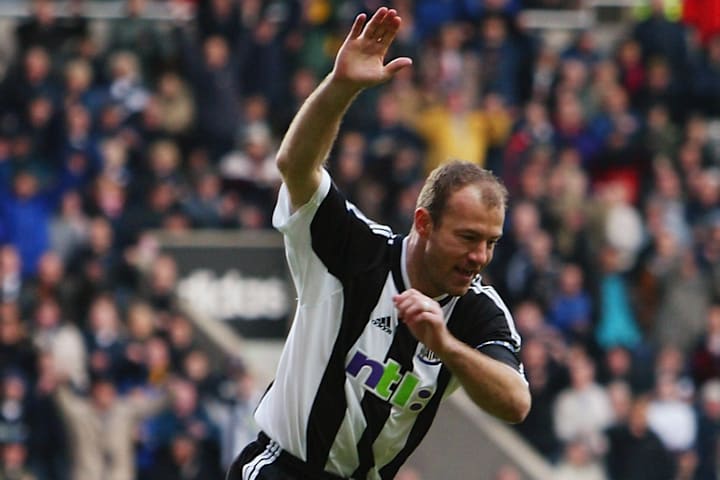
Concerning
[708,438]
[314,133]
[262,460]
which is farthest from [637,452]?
[314,133]

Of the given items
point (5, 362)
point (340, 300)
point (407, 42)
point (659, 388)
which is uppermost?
point (340, 300)

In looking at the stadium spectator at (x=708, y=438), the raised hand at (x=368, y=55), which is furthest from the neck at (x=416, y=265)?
the stadium spectator at (x=708, y=438)

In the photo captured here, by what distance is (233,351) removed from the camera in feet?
55.2

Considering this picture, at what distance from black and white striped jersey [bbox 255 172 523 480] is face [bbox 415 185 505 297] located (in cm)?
27

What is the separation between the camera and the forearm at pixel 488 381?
20.0 ft

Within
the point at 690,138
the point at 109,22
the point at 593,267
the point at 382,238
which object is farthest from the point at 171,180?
the point at 382,238

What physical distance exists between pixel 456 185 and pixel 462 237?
0.20 meters

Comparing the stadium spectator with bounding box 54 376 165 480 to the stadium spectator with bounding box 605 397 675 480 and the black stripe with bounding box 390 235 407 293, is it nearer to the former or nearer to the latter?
the stadium spectator with bounding box 605 397 675 480

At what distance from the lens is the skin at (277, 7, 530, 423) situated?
6211 millimetres

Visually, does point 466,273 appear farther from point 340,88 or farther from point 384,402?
point 340,88

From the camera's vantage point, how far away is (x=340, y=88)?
6.27m

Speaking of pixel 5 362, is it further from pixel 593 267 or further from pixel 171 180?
pixel 593 267

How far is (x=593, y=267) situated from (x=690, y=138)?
2.63 m

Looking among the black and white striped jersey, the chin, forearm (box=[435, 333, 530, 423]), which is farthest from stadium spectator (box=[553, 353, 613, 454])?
forearm (box=[435, 333, 530, 423])
